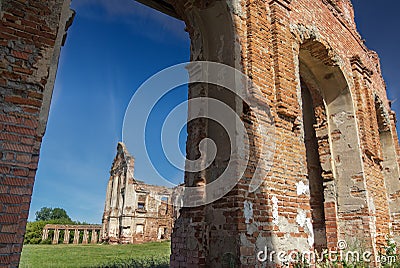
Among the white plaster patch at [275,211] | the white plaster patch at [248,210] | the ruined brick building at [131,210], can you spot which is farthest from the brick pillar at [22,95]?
the ruined brick building at [131,210]

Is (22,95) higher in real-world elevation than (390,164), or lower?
lower

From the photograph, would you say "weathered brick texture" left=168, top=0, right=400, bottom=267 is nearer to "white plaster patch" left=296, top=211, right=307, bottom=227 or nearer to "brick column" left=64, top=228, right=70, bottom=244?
"white plaster patch" left=296, top=211, right=307, bottom=227

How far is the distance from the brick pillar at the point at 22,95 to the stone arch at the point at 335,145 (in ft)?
17.7

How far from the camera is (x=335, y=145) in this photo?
7.22 m

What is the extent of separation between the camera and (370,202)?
21.4ft

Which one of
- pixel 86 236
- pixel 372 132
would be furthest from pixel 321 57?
pixel 86 236

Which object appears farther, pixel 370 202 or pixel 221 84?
pixel 370 202

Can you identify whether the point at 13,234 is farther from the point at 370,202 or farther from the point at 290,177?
the point at 370,202

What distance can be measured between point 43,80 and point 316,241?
682 cm

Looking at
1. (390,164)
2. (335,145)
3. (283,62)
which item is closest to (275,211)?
(283,62)

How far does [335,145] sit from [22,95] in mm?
6686

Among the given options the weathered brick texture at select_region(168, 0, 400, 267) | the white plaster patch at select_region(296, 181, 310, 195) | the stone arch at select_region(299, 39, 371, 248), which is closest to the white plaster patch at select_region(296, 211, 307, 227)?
the weathered brick texture at select_region(168, 0, 400, 267)

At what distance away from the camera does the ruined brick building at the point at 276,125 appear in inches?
107

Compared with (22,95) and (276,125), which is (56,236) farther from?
(22,95)
